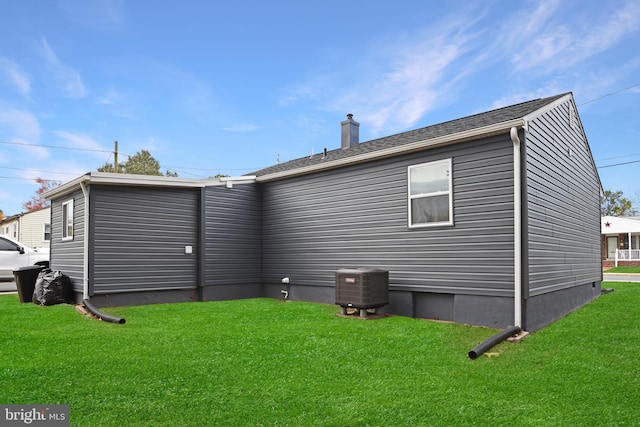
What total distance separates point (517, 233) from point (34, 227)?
81.3 feet

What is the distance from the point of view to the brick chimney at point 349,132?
12.5 meters

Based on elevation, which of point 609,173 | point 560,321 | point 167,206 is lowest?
point 560,321

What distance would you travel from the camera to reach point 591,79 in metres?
17.5

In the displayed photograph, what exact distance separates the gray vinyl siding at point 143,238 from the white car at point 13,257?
5.36 meters

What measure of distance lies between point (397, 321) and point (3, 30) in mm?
19079

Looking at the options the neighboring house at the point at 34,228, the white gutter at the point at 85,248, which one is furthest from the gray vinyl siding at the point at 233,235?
the neighboring house at the point at 34,228

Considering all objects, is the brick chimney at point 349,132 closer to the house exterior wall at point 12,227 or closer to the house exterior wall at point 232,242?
the house exterior wall at point 232,242

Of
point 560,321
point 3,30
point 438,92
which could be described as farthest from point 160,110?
point 560,321

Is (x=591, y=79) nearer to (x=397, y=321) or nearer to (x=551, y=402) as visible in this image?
(x=397, y=321)

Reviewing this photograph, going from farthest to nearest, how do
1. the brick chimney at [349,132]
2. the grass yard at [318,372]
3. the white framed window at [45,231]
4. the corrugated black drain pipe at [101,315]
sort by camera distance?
1. the white framed window at [45,231]
2. the brick chimney at [349,132]
3. the corrugated black drain pipe at [101,315]
4. the grass yard at [318,372]

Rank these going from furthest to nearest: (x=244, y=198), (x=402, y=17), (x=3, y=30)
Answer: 1. (x=3, y=30)
2. (x=402, y=17)
3. (x=244, y=198)

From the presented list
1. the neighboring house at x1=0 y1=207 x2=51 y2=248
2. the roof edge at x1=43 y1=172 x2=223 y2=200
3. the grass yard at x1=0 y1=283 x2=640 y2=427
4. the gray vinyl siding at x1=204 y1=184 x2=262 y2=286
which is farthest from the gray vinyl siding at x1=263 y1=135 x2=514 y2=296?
the neighboring house at x1=0 y1=207 x2=51 y2=248

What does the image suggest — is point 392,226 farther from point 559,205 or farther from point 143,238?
point 143,238

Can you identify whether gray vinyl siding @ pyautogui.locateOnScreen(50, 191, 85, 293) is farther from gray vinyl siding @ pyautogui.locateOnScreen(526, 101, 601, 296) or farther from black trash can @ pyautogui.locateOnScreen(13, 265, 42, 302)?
gray vinyl siding @ pyautogui.locateOnScreen(526, 101, 601, 296)
